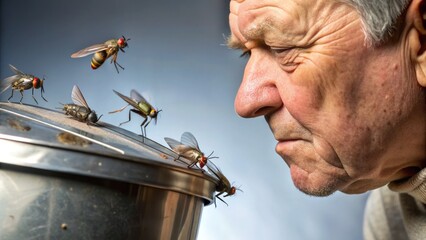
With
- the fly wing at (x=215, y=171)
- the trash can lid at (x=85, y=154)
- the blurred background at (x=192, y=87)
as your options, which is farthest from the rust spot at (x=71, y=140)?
the blurred background at (x=192, y=87)

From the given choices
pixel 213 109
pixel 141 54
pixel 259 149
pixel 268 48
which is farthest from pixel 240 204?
pixel 268 48

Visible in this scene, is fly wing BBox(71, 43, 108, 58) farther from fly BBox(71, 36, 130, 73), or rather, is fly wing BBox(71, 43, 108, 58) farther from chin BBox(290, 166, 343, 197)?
chin BBox(290, 166, 343, 197)

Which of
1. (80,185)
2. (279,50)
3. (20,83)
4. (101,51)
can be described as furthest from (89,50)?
(80,185)

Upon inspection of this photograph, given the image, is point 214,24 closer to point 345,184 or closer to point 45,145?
point 345,184

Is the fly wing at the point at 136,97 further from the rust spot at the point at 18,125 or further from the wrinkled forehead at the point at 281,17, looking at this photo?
the rust spot at the point at 18,125

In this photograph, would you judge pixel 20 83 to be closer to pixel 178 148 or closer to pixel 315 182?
pixel 178 148

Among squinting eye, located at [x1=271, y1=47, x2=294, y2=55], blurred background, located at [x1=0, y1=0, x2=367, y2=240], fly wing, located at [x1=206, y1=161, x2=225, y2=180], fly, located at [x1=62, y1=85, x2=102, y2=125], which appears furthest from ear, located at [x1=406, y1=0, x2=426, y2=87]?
blurred background, located at [x1=0, y1=0, x2=367, y2=240]
